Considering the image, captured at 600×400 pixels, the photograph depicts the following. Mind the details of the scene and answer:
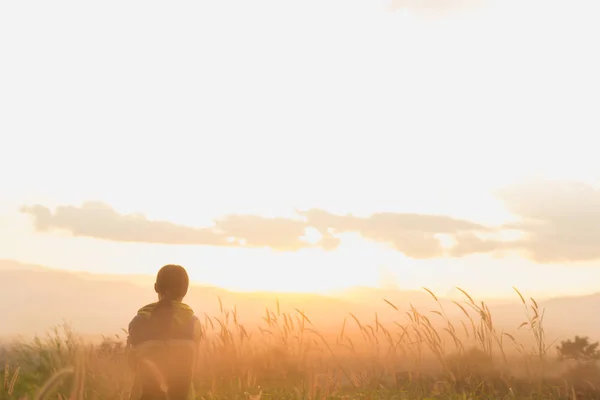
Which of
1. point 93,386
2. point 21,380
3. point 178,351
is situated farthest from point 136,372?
point 21,380

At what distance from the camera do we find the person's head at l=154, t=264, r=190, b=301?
6828 mm

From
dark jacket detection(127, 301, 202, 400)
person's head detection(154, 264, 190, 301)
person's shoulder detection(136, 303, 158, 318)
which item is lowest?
dark jacket detection(127, 301, 202, 400)

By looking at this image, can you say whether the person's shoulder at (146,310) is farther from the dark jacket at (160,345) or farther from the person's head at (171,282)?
the person's head at (171,282)

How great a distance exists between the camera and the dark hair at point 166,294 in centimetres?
683

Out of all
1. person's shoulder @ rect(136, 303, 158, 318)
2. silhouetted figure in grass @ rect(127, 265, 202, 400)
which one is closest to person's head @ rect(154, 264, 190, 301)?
silhouetted figure in grass @ rect(127, 265, 202, 400)

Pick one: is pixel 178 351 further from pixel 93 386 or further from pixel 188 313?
pixel 93 386

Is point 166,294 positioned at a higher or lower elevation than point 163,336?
higher

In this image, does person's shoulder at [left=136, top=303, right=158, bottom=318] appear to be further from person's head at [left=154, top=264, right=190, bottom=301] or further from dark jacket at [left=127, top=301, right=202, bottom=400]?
person's head at [left=154, top=264, right=190, bottom=301]

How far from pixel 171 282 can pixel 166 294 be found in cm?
13

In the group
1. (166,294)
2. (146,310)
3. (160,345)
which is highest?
(166,294)

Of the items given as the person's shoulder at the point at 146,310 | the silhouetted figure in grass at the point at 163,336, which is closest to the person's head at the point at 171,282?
the silhouetted figure in grass at the point at 163,336

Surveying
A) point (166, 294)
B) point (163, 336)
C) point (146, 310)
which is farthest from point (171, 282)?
point (163, 336)

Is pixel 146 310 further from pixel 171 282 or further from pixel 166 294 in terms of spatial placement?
pixel 171 282

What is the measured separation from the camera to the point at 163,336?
6.85 meters
